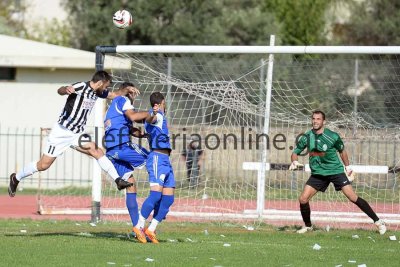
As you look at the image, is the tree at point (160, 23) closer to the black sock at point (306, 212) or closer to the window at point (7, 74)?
the window at point (7, 74)

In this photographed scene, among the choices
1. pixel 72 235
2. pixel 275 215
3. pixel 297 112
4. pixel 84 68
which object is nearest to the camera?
pixel 72 235

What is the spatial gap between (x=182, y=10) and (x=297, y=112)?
19.1 meters

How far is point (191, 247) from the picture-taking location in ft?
41.1

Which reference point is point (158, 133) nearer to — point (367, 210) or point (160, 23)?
point (367, 210)

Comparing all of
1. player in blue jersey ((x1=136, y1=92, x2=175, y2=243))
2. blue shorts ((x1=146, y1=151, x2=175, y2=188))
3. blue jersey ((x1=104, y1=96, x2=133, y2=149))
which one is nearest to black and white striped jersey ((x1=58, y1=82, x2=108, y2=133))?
blue jersey ((x1=104, y1=96, x2=133, y2=149))

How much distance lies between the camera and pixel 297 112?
18.2 metres

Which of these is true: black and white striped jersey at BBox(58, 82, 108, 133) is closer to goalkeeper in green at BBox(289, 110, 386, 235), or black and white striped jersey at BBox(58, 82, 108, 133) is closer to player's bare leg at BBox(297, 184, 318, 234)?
goalkeeper in green at BBox(289, 110, 386, 235)

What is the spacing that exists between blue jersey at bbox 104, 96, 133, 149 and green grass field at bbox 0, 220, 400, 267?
55.1 inches

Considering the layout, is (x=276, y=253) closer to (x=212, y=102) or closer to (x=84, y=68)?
(x=212, y=102)

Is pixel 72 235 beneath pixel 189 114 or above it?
beneath

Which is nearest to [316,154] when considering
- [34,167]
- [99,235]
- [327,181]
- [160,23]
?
[327,181]

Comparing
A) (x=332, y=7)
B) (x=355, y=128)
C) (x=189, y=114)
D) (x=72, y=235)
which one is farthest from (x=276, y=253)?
(x=332, y=7)

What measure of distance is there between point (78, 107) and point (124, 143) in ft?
2.73

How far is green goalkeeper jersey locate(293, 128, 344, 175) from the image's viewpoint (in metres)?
14.8
